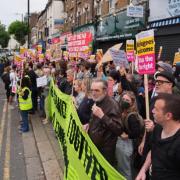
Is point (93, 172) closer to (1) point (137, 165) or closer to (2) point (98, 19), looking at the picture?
(1) point (137, 165)

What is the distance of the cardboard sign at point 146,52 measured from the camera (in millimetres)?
4906

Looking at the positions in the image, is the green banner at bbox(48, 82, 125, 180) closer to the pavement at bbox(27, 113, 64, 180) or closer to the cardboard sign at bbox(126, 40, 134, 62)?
the pavement at bbox(27, 113, 64, 180)

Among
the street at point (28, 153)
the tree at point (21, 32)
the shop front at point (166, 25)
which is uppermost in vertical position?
the tree at point (21, 32)

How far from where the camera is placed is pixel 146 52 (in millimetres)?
4996

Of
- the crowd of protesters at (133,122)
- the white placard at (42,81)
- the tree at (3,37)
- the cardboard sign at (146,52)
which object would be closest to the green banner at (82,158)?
the crowd of protesters at (133,122)

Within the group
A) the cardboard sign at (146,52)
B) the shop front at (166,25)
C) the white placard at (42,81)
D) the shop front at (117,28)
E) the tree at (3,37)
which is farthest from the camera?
the tree at (3,37)

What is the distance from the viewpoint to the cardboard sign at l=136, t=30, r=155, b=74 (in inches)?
193

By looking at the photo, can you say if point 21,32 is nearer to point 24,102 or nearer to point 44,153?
point 24,102

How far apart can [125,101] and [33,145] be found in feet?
13.5

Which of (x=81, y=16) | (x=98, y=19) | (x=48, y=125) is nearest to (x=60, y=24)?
(x=81, y=16)

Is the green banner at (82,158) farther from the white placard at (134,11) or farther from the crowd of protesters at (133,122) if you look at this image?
the white placard at (134,11)

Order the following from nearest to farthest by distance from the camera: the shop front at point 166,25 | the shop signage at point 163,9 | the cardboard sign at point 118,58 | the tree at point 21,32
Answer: the cardboard sign at point 118,58
the shop signage at point 163,9
the shop front at point 166,25
the tree at point 21,32

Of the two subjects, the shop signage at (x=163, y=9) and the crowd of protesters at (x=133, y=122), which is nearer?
the crowd of protesters at (x=133, y=122)

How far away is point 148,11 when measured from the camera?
1827 centimetres
